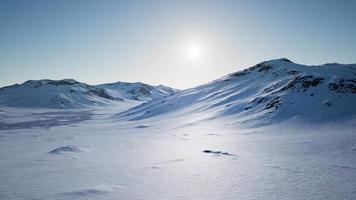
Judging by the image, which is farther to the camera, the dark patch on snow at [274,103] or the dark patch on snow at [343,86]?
the dark patch on snow at [274,103]

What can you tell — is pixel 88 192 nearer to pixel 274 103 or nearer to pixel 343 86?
pixel 274 103

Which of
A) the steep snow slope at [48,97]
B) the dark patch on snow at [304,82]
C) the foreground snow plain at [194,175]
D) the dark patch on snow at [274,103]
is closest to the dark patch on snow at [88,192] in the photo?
the foreground snow plain at [194,175]

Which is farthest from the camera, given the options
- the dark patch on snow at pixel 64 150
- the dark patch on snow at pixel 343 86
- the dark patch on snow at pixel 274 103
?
the dark patch on snow at pixel 274 103

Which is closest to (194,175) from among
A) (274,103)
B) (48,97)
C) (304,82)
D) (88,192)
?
(88,192)

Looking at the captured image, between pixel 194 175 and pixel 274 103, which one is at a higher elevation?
pixel 274 103

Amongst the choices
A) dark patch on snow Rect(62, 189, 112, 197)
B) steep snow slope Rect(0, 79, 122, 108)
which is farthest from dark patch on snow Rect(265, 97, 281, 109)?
steep snow slope Rect(0, 79, 122, 108)

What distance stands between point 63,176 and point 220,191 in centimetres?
679

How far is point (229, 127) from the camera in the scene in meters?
34.7

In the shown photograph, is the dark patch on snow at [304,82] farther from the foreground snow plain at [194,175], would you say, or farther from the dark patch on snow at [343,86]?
the foreground snow plain at [194,175]

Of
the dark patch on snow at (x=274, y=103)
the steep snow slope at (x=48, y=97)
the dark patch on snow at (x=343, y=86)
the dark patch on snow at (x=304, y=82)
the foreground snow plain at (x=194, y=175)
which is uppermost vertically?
the steep snow slope at (x=48, y=97)

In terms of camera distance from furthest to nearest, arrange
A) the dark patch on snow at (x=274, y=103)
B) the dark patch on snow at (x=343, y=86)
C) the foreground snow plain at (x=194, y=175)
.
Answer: the dark patch on snow at (x=274, y=103) < the dark patch on snow at (x=343, y=86) < the foreground snow plain at (x=194, y=175)

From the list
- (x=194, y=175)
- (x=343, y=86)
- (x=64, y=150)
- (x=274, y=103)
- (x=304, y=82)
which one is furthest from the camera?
(x=304, y=82)

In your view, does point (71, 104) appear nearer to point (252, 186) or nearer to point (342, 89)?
point (342, 89)

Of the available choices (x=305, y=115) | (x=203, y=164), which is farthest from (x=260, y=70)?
(x=203, y=164)
